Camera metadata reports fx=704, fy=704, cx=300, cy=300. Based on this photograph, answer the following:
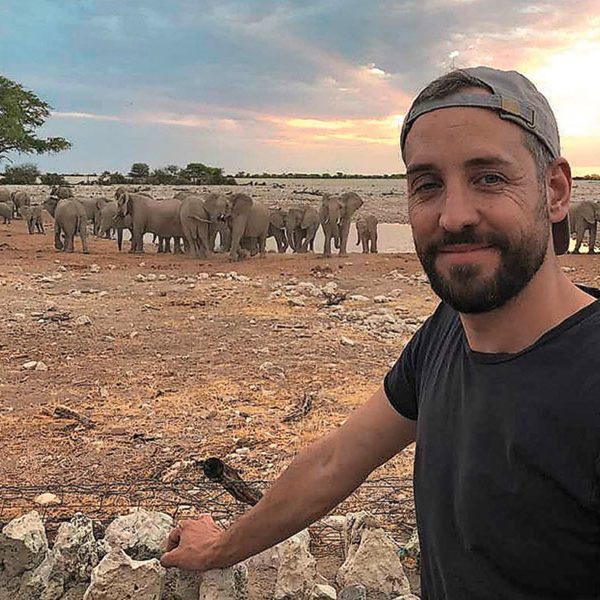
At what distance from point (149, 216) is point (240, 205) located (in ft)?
8.85

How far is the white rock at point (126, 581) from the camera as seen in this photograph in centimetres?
248

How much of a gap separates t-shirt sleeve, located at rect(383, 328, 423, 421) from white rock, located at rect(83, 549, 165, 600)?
1.26 meters

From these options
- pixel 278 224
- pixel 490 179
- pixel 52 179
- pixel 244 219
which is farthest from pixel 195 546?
pixel 52 179

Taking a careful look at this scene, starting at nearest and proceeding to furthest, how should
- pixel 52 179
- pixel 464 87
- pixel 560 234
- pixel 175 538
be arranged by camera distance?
1. pixel 464 87
2. pixel 560 234
3. pixel 175 538
4. pixel 52 179

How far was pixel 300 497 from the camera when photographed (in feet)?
6.32

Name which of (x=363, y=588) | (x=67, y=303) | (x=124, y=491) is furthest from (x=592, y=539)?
(x=67, y=303)

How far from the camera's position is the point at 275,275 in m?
13.7

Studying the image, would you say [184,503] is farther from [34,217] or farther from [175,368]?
[34,217]

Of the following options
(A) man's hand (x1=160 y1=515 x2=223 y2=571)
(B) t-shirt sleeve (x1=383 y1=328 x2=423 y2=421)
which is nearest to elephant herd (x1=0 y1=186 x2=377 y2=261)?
(A) man's hand (x1=160 y1=515 x2=223 y2=571)

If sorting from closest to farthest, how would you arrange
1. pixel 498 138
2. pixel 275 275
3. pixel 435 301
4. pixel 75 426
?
pixel 498 138, pixel 75 426, pixel 435 301, pixel 275 275

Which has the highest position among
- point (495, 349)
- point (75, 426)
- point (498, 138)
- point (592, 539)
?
point (498, 138)

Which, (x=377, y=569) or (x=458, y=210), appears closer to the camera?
(x=458, y=210)

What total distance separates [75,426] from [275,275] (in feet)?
29.0

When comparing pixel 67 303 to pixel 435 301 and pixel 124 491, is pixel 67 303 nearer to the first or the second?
pixel 435 301
